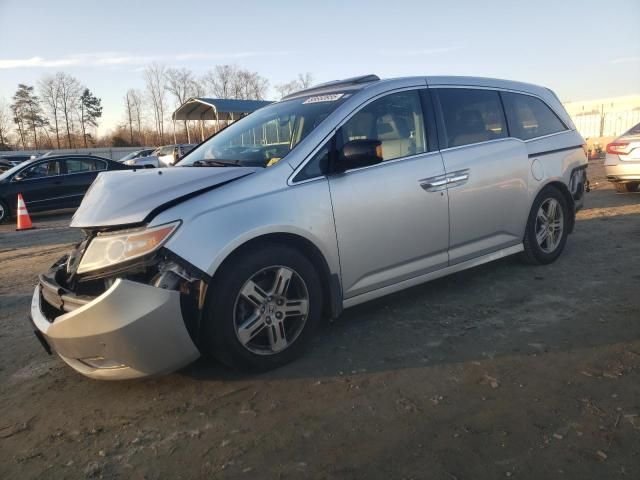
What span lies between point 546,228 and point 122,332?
4011 millimetres

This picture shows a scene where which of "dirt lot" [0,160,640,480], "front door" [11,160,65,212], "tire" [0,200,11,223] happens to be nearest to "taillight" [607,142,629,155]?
"dirt lot" [0,160,640,480]

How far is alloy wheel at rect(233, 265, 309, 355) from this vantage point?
2.74 meters

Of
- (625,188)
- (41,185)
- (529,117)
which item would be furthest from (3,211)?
(625,188)

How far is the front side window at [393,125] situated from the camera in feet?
11.0

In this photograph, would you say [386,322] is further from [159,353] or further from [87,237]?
[87,237]

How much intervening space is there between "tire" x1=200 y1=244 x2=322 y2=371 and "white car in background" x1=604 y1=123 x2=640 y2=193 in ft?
25.6

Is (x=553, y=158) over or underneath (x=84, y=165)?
underneath

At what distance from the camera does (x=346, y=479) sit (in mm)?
1954

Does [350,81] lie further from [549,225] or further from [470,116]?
[549,225]

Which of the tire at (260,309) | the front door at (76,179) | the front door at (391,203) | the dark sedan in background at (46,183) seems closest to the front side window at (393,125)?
the front door at (391,203)

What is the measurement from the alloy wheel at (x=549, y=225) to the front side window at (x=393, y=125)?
170cm

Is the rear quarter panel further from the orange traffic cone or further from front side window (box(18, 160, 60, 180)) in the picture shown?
front side window (box(18, 160, 60, 180))

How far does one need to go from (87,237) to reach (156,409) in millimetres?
1081

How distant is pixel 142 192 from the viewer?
2752mm
